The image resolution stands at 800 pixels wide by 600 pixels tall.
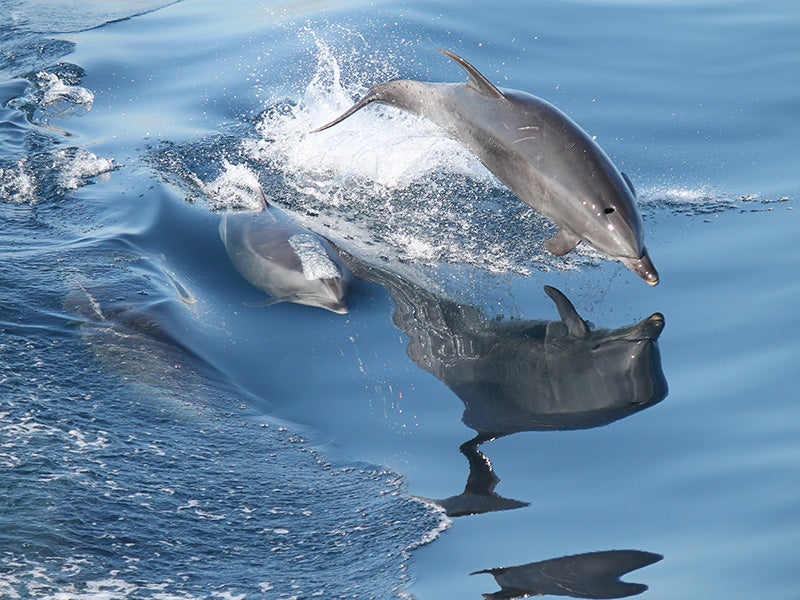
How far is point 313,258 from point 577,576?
4020 mm

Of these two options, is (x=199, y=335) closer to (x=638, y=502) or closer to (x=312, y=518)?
(x=312, y=518)

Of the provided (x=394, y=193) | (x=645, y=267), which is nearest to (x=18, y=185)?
(x=394, y=193)

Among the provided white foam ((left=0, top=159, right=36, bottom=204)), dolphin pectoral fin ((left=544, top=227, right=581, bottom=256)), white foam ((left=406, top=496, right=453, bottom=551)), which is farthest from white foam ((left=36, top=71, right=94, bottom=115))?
white foam ((left=406, top=496, right=453, bottom=551))

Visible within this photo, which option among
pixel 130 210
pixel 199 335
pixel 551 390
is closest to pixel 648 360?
pixel 551 390

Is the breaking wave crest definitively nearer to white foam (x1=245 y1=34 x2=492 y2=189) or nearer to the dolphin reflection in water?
white foam (x1=245 y1=34 x2=492 y2=189)

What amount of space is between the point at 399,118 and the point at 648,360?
5502mm

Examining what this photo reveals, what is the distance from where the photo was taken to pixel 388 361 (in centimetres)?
794

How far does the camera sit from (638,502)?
20.7 ft

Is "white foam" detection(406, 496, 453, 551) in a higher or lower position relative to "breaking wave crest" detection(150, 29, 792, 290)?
lower

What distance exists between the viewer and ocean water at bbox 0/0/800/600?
228 inches

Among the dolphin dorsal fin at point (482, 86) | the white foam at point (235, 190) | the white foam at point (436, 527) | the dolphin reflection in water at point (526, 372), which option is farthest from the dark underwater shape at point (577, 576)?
the white foam at point (235, 190)

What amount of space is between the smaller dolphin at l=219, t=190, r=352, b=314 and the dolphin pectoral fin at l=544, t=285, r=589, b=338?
65.9 inches

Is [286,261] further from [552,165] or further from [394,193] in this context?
[552,165]

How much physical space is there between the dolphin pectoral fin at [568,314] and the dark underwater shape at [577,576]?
250 cm
